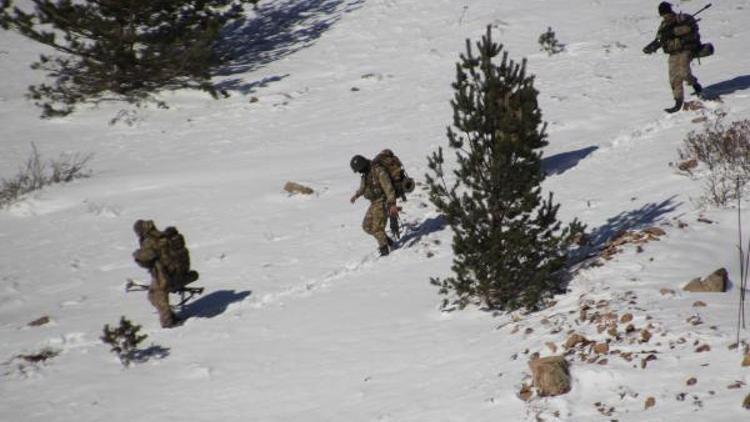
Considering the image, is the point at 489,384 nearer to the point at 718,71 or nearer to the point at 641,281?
the point at 641,281

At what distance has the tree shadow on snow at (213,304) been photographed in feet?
30.9

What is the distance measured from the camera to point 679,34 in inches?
501

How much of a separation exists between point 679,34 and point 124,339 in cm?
1112

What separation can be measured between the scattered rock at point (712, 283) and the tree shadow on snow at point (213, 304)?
5971 millimetres

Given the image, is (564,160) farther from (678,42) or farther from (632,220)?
(632,220)

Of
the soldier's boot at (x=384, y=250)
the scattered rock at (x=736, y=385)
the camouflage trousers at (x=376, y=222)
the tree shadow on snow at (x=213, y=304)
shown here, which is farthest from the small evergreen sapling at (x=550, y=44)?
the scattered rock at (x=736, y=385)

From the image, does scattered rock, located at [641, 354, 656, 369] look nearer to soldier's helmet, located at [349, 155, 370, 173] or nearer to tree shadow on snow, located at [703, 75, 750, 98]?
soldier's helmet, located at [349, 155, 370, 173]

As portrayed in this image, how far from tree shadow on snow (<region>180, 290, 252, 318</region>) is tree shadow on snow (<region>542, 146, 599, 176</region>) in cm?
605

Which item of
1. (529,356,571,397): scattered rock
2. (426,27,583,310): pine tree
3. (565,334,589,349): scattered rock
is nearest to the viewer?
(529,356,571,397): scattered rock

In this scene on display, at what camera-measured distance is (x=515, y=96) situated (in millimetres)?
6859

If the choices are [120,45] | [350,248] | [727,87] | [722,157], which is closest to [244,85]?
[120,45]

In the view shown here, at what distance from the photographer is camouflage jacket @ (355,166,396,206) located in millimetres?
10461

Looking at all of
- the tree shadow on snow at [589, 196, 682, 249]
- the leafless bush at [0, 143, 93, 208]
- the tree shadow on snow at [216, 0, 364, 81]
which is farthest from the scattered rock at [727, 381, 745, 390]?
the tree shadow on snow at [216, 0, 364, 81]

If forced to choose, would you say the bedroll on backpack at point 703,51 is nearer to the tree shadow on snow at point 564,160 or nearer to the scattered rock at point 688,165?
the tree shadow on snow at point 564,160
